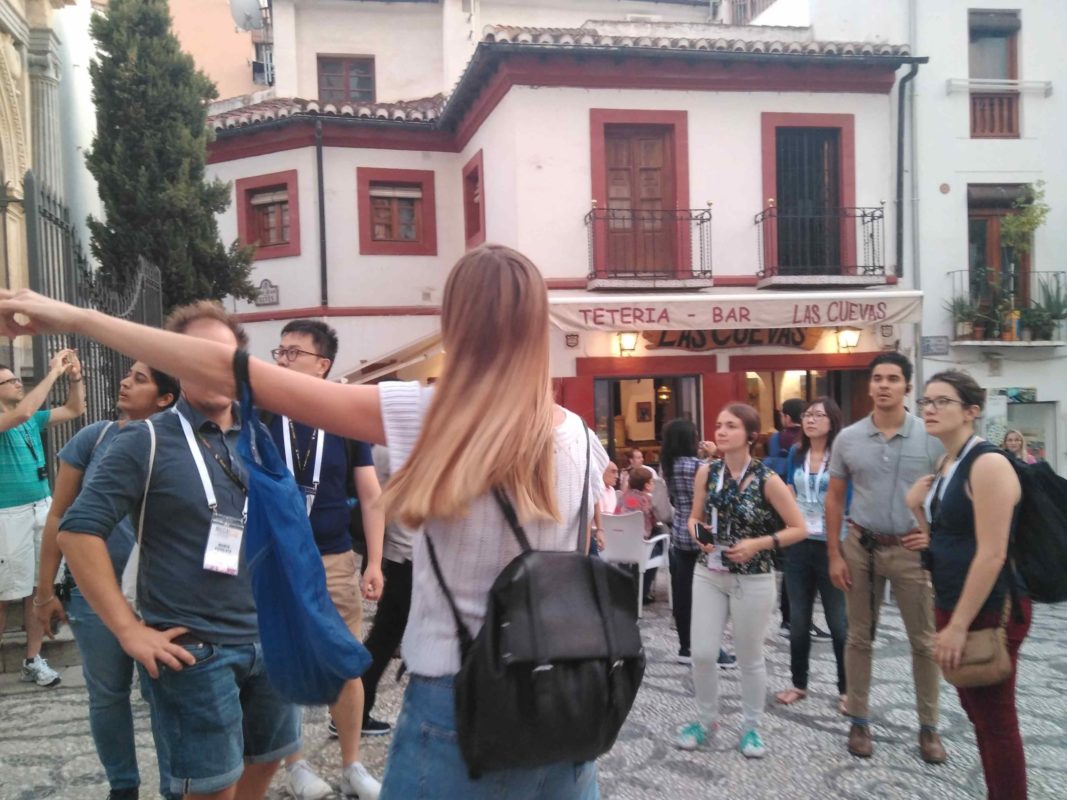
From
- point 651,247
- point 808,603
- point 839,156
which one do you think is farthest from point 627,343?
point 808,603

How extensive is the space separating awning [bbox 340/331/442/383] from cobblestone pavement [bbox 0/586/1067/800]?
7777 millimetres

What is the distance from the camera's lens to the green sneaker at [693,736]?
4507 mm

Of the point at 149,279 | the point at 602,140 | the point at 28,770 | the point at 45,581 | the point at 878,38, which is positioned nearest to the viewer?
the point at 45,581

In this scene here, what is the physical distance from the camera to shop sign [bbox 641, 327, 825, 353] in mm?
13531

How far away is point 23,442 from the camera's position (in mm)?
5449

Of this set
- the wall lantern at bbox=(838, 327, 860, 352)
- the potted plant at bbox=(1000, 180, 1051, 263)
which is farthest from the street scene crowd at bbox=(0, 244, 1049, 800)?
the potted plant at bbox=(1000, 180, 1051, 263)

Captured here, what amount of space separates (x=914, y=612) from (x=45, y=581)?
420 centimetres

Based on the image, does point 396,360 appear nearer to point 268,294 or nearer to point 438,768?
point 268,294

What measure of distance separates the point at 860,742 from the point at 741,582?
103 centimetres

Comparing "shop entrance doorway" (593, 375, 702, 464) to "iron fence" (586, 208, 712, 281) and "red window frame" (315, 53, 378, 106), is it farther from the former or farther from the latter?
"red window frame" (315, 53, 378, 106)

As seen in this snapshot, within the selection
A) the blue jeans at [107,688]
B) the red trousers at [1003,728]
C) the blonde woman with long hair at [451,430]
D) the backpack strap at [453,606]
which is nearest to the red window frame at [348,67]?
the blue jeans at [107,688]

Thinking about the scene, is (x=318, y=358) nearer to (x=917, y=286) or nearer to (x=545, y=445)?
(x=545, y=445)

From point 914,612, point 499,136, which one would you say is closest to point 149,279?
point 914,612

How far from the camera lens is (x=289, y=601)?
6.70 feet
